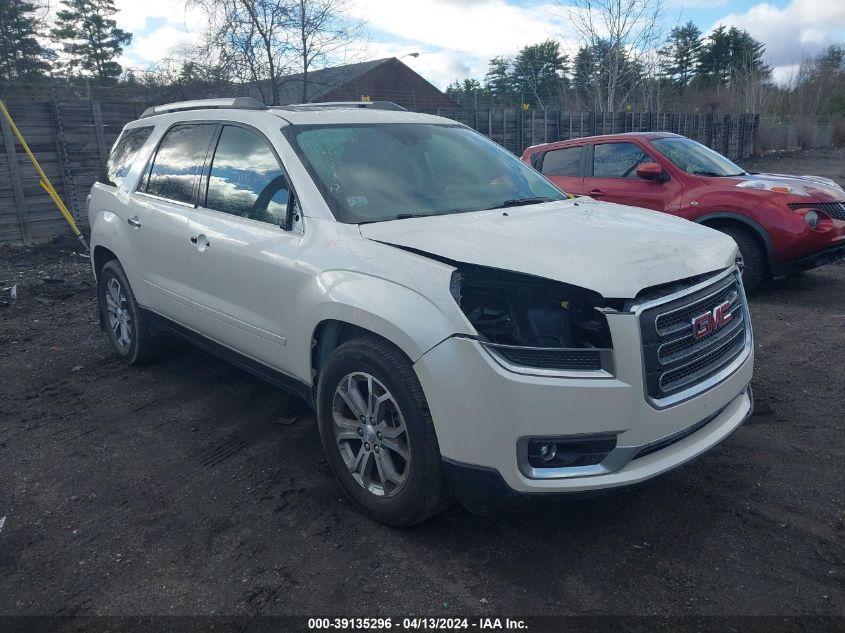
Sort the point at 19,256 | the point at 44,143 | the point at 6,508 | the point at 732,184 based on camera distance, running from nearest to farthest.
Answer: the point at 6,508 → the point at 732,184 → the point at 19,256 → the point at 44,143

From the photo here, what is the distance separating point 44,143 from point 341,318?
32.9 ft

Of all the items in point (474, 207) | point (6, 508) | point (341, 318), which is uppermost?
point (474, 207)

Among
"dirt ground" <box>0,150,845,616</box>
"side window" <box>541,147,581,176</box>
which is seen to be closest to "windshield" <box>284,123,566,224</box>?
"dirt ground" <box>0,150,845,616</box>

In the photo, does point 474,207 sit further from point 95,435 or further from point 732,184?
point 732,184

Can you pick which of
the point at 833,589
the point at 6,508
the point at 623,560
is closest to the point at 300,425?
the point at 6,508

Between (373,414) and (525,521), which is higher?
(373,414)

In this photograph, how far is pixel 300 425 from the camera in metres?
4.35

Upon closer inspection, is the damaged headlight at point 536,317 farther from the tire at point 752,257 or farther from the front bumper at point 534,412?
the tire at point 752,257

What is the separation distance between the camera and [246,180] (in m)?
3.97

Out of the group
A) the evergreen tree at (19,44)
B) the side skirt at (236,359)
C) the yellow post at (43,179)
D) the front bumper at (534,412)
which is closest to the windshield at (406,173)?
the side skirt at (236,359)

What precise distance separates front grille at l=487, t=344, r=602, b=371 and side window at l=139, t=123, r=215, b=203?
2.72m

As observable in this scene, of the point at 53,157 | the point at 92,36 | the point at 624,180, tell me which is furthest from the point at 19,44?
the point at 624,180

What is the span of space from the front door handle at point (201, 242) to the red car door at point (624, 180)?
5192mm

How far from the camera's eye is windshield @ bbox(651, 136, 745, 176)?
7602 mm
